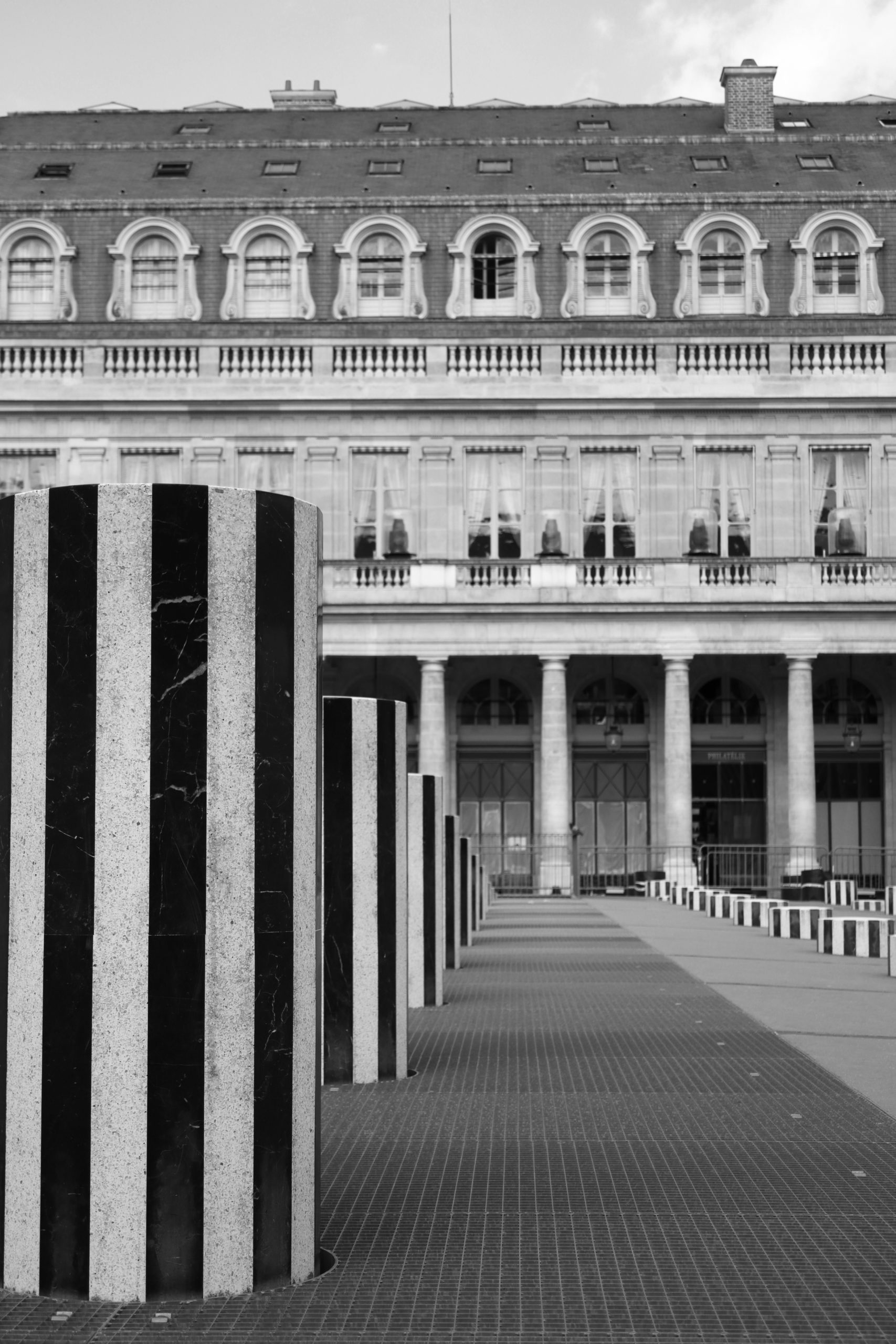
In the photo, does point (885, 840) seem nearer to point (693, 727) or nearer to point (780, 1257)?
point (693, 727)

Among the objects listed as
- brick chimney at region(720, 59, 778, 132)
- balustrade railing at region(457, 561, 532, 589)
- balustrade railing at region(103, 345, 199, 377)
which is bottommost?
balustrade railing at region(457, 561, 532, 589)

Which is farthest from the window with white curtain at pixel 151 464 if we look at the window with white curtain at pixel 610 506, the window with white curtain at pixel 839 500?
the window with white curtain at pixel 839 500

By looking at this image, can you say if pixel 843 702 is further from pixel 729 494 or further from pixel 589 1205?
pixel 589 1205

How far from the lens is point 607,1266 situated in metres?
6.75

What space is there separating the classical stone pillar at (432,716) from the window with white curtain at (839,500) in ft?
31.8

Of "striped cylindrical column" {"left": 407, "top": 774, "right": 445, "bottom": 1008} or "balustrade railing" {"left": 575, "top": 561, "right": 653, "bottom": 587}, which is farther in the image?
"balustrade railing" {"left": 575, "top": 561, "right": 653, "bottom": 587}

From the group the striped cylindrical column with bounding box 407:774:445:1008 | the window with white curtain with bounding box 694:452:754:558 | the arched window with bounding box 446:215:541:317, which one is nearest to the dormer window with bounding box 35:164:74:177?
the arched window with bounding box 446:215:541:317

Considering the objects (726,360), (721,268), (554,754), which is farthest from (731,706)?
(721,268)

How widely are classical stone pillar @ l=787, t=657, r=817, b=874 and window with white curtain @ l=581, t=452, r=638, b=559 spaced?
4.99m

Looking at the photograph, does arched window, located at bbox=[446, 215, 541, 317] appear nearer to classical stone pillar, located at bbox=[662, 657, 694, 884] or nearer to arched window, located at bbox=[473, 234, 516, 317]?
arched window, located at bbox=[473, 234, 516, 317]

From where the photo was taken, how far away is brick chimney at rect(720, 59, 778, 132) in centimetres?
5316

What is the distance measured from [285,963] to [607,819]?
143 feet

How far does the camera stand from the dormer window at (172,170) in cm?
5081

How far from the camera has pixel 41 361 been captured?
46781 mm
